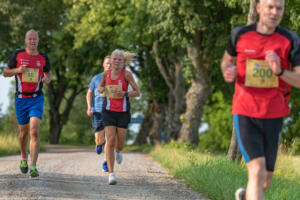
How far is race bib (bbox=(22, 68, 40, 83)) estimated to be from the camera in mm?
8047

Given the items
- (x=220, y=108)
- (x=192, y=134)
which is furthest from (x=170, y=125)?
(x=220, y=108)

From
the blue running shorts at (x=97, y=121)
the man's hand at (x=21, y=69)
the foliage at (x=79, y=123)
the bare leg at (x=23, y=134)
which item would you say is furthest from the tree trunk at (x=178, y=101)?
the foliage at (x=79, y=123)

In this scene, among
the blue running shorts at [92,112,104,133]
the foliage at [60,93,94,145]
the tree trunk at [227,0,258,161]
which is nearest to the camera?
the blue running shorts at [92,112,104,133]

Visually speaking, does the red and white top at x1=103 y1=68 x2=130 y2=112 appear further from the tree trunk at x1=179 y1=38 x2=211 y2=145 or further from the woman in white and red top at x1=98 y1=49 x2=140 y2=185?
the tree trunk at x1=179 y1=38 x2=211 y2=145

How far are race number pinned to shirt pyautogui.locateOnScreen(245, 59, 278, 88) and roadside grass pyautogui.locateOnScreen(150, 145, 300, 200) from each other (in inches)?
90.4

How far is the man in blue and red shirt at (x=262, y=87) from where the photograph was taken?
14.6ft

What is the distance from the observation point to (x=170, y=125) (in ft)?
80.6

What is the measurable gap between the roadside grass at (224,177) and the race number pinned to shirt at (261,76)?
7.53 feet

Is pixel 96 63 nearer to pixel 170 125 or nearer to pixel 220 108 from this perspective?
pixel 170 125

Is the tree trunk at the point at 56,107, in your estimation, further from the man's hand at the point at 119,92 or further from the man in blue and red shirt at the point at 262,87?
the man in blue and red shirt at the point at 262,87

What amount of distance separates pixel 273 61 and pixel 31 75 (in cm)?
479

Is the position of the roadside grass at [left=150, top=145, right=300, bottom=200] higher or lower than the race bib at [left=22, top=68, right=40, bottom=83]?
lower

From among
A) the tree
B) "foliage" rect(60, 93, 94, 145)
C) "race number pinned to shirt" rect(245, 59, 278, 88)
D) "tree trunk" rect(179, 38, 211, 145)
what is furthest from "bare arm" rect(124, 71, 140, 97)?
"foliage" rect(60, 93, 94, 145)

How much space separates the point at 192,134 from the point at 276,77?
56.1 ft
